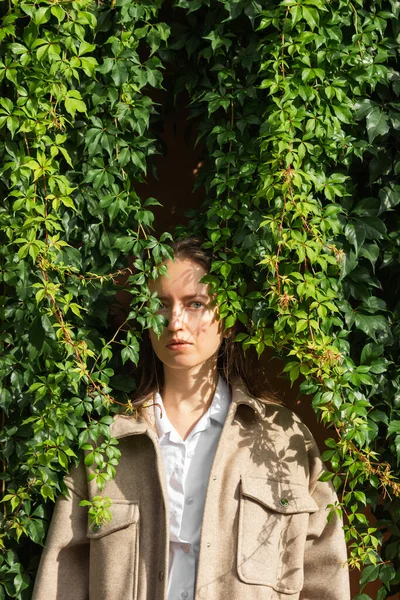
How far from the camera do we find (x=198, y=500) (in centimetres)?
218

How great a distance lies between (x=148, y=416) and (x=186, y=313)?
0.28 m

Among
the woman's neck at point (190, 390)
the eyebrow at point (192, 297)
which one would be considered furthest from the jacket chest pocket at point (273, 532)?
the eyebrow at point (192, 297)

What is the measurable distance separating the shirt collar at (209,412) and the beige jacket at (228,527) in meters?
0.04

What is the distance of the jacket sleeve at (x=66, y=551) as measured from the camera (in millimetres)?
2162

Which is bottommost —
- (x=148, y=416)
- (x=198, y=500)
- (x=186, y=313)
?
(x=198, y=500)

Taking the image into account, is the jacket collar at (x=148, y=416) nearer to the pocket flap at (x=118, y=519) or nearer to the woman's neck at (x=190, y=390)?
the woman's neck at (x=190, y=390)

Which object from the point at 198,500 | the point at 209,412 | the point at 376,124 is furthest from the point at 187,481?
the point at 376,124

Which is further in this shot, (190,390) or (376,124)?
(190,390)

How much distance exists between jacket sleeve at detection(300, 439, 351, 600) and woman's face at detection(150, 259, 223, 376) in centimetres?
39

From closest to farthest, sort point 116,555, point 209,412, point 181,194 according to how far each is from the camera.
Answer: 1. point 116,555
2. point 209,412
3. point 181,194

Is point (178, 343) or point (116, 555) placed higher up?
point (178, 343)

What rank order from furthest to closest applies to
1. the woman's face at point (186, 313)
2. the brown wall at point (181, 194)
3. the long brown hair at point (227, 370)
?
the brown wall at point (181, 194), the long brown hair at point (227, 370), the woman's face at point (186, 313)

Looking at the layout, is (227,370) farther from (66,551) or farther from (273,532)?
(66,551)

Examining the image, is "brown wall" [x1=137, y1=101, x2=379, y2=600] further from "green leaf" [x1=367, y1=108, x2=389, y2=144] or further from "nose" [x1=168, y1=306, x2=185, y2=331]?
"green leaf" [x1=367, y1=108, x2=389, y2=144]
